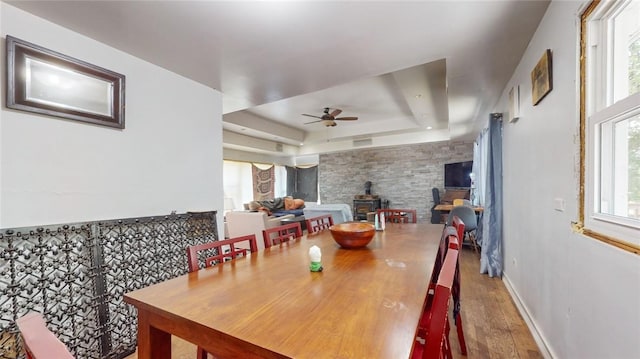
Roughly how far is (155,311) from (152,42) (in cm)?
192

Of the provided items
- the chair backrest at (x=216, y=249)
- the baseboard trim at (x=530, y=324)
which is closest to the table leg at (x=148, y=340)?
the chair backrest at (x=216, y=249)

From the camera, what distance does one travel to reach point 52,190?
1760 mm

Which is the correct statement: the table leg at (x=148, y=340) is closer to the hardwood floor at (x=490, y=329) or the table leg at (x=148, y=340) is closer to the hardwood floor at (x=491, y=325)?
the hardwood floor at (x=490, y=329)

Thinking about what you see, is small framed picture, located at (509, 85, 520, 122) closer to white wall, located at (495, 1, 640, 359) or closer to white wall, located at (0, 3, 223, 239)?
white wall, located at (495, 1, 640, 359)

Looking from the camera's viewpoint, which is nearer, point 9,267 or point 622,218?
point 622,218

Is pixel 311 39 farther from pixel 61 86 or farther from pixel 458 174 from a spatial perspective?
pixel 458 174

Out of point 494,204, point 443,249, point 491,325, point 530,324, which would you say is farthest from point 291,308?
point 494,204

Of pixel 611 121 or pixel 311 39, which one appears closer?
pixel 611 121

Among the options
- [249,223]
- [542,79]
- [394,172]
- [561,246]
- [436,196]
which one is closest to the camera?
[561,246]

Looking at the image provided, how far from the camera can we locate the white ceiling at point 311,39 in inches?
64.8

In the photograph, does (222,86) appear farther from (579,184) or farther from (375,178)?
(375,178)

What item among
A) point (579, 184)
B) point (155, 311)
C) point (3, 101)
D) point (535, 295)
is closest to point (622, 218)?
point (579, 184)

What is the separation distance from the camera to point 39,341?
0.51 metres

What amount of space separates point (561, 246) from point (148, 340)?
2.16 m
